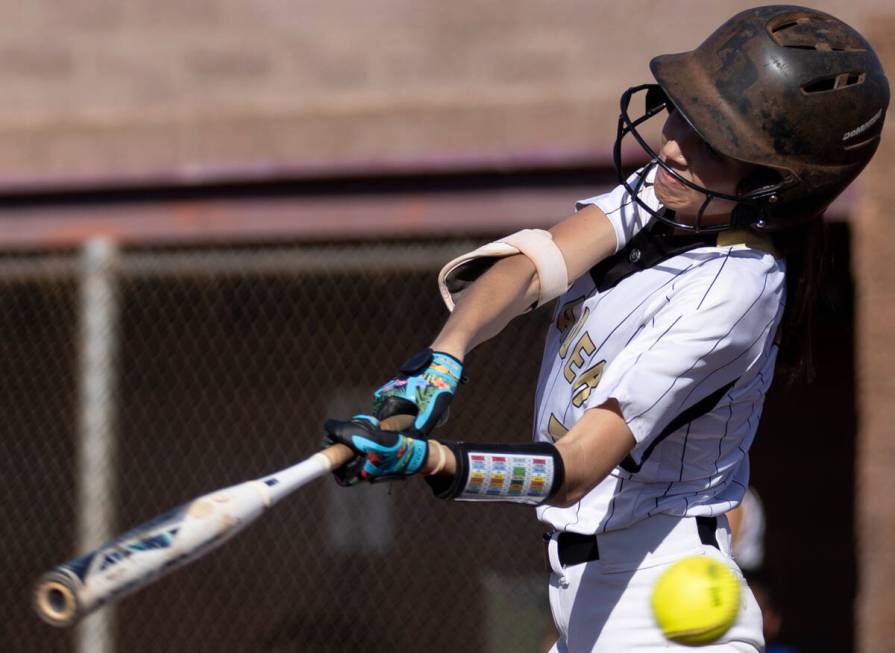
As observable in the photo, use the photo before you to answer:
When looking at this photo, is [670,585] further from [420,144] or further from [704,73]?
[420,144]

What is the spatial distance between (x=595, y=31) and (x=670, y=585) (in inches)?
149

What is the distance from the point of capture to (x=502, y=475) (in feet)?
7.28

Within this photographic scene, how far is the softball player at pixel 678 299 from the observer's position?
2.43 metres

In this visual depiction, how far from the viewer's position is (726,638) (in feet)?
8.67

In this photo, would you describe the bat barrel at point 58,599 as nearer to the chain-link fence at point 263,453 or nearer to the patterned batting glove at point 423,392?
the patterned batting glove at point 423,392

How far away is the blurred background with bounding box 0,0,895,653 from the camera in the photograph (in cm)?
568

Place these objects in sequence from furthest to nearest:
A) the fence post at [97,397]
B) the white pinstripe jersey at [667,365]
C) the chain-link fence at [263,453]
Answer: the chain-link fence at [263,453]
the fence post at [97,397]
the white pinstripe jersey at [667,365]

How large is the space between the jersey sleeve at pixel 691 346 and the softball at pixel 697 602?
289 millimetres

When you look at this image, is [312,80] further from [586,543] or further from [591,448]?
[591,448]

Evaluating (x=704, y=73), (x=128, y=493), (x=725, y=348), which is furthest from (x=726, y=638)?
(x=128, y=493)

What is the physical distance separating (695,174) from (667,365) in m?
0.43

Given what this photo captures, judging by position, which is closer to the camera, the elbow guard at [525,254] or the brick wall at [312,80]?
the elbow guard at [525,254]

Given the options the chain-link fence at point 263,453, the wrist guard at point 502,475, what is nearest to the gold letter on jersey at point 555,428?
the wrist guard at point 502,475

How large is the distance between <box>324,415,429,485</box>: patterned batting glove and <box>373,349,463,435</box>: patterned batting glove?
116mm
